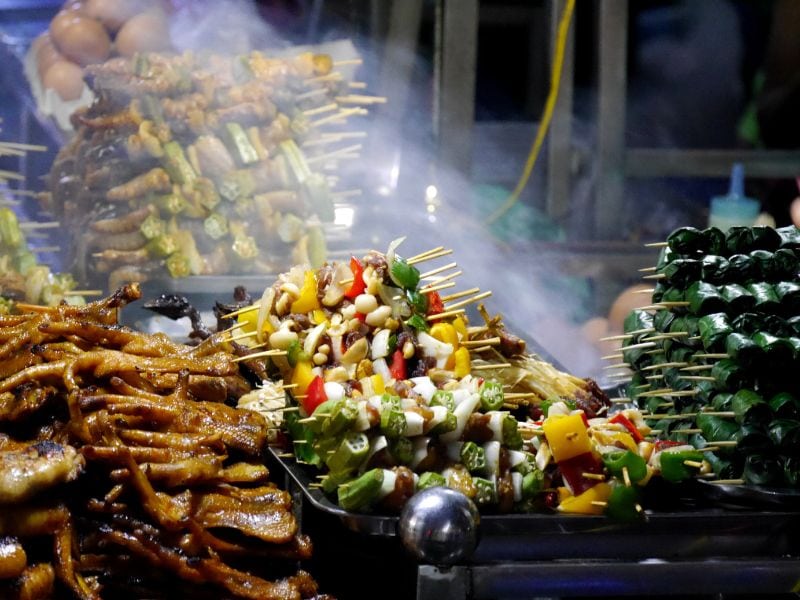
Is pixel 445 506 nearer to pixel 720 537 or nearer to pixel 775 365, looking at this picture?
pixel 720 537

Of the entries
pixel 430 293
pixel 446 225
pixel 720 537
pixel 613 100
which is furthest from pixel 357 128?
pixel 720 537

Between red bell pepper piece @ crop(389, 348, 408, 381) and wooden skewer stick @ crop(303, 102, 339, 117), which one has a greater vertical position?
wooden skewer stick @ crop(303, 102, 339, 117)

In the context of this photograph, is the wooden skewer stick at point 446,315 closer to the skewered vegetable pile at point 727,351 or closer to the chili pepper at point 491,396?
the chili pepper at point 491,396

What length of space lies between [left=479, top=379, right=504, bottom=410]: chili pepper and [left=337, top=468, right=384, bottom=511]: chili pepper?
468 millimetres

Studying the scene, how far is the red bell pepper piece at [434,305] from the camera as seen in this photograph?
129 inches

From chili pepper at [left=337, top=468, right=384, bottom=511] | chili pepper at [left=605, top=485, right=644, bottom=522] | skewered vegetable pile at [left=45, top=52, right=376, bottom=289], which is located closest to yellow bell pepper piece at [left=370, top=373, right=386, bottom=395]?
chili pepper at [left=337, top=468, right=384, bottom=511]

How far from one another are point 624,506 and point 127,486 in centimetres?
135

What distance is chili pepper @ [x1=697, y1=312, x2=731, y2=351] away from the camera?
10.5 ft

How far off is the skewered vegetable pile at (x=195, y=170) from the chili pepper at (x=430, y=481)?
292 cm

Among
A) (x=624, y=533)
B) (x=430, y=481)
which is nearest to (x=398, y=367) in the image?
(x=430, y=481)

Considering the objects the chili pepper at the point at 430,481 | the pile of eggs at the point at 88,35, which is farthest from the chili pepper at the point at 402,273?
the pile of eggs at the point at 88,35

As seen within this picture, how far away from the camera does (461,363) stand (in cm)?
318

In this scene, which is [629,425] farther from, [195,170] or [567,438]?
[195,170]

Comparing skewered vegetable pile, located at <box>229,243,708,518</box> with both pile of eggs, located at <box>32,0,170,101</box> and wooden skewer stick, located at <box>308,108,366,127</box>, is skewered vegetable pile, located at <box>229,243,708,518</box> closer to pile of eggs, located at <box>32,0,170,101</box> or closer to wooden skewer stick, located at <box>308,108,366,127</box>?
wooden skewer stick, located at <box>308,108,366,127</box>
